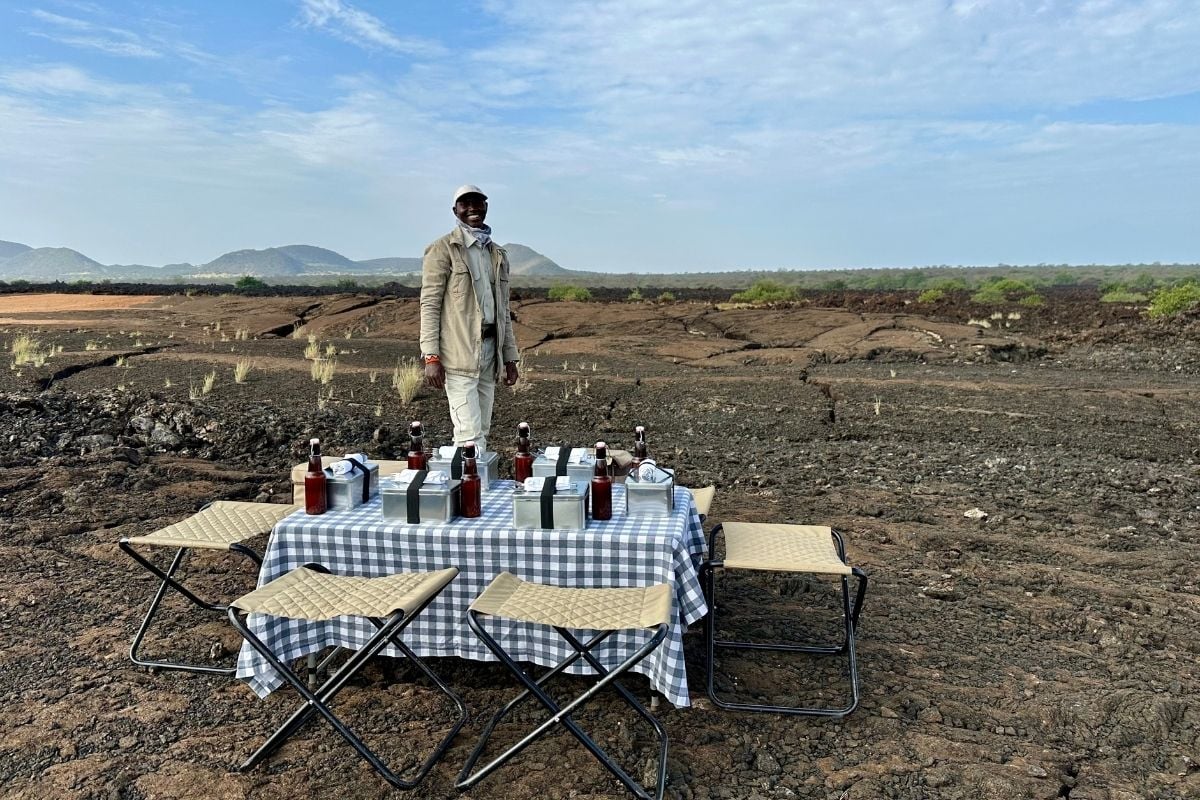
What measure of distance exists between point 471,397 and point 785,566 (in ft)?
7.82

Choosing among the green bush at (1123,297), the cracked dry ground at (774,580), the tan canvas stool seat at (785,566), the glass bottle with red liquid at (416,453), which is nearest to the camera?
the cracked dry ground at (774,580)

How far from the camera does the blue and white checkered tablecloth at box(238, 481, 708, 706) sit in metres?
2.99

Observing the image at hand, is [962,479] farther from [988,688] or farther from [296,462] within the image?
[296,462]

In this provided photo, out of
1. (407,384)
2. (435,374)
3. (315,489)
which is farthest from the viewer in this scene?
(407,384)

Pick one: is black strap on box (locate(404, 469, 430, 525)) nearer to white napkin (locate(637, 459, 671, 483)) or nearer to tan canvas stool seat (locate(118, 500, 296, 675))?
tan canvas stool seat (locate(118, 500, 296, 675))

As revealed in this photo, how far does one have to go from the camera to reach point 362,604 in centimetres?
272

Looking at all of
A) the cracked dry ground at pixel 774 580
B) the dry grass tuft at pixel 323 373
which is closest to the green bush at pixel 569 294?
the cracked dry ground at pixel 774 580

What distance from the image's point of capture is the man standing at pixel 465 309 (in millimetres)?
4707

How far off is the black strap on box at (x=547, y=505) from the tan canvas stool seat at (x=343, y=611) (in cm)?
38

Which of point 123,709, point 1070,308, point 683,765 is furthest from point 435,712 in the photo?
point 1070,308

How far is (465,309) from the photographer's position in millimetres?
4789

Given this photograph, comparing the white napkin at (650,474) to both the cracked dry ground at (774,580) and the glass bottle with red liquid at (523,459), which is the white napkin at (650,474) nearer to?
the glass bottle with red liquid at (523,459)

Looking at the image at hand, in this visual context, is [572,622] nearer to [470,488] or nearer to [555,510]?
[555,510]

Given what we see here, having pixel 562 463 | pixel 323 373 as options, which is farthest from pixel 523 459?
pixel 323 373
